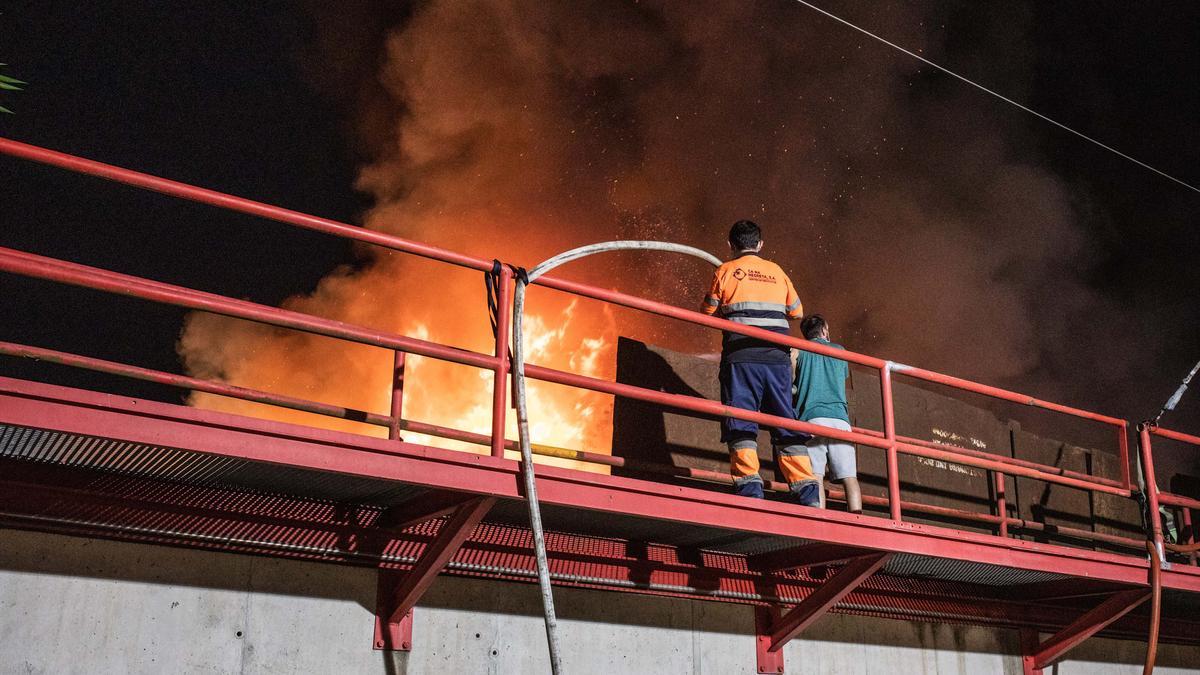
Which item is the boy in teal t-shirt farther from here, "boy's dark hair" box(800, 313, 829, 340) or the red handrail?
the red handrail

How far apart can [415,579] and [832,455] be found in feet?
10.9

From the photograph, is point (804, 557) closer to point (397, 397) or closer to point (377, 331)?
point (397, 397)

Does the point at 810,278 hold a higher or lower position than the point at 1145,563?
higher

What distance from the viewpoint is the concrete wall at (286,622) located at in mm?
5438

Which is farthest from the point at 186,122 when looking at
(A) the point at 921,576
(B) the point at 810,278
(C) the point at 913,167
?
(A) the point at 921,576

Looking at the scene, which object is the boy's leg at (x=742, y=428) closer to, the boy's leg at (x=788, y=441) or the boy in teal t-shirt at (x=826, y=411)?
the boy's leg at (x=788, y=441)

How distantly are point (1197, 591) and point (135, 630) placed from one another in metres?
7.99

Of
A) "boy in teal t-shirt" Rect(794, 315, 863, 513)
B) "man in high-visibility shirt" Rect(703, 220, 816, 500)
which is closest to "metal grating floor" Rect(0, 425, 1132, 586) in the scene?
"man in high-visibility shirt" Rect(703, 220, 816, 500)

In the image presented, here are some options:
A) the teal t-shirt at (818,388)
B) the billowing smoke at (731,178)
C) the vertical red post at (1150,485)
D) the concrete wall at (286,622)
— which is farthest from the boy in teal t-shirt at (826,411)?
the billowing smoke at (731,178)

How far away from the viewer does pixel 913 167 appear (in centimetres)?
1983

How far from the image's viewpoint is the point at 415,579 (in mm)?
6129

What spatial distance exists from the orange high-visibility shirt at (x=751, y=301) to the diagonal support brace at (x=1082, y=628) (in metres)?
3.80

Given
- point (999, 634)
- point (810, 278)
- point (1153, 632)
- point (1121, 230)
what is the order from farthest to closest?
point (1121, 230) → point (810, 278) → point (999, 634) → point (1153, 632)

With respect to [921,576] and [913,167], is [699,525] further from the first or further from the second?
[913,167]
